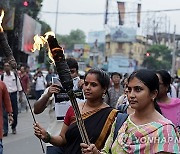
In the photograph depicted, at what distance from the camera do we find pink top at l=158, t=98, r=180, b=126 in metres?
4.84

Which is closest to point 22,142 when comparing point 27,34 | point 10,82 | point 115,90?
point 10,82

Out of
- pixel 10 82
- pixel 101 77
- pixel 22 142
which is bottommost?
pixel 22 142

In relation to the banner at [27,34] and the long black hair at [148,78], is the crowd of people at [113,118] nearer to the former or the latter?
the long black hair at [148,78]

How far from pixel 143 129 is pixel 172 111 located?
2.15 m

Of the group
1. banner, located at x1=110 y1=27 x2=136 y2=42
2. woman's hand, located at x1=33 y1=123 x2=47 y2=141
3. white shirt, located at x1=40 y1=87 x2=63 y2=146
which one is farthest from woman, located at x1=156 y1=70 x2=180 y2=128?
banner, located at x1=110 y1=27 x2=136 y2=42

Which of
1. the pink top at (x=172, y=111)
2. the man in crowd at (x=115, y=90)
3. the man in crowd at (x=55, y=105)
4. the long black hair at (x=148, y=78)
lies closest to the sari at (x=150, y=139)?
the long black hair at (x=148, y=78)

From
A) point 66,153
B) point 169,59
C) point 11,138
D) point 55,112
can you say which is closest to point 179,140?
point 66,153

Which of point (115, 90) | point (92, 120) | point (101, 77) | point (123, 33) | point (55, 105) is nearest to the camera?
point (92, 120)

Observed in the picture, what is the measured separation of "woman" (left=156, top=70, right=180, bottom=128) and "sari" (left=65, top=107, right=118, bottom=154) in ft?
4.67

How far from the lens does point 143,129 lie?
2.79 metres

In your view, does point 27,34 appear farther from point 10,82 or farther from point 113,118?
point 113,118

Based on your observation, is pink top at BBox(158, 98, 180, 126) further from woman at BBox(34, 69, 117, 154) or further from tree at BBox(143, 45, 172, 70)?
tree at BBox(143, 45, 172, 70)

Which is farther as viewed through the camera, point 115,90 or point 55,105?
point 115,90

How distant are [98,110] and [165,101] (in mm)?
1572
